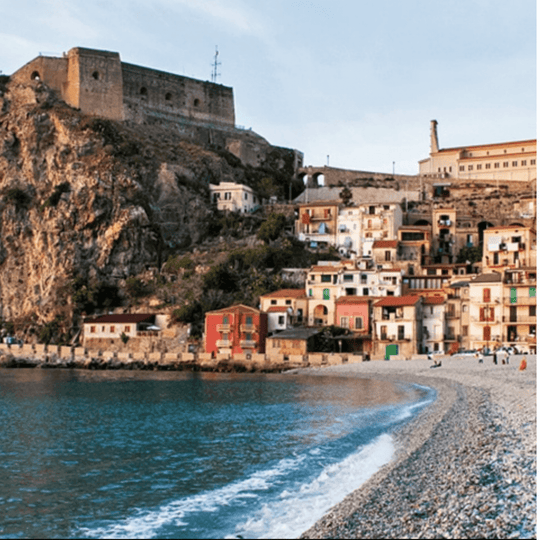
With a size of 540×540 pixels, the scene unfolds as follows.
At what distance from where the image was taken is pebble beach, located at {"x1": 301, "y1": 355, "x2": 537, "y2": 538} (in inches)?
470

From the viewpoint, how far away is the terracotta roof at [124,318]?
6134 centimetres

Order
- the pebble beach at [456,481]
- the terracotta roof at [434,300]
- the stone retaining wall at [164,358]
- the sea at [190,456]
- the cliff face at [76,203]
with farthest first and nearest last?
the cliff face at [76,203], the terracotta roof at [434,300], the stone retaining wall at [164,358], the sea at [190,456], the pebble beach at [456,481]

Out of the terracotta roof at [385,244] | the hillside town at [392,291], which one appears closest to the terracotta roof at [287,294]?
the hillside town at [392,291]

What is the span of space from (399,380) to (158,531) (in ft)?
99.9

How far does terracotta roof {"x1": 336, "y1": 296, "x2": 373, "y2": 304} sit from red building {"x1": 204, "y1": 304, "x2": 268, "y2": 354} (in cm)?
635

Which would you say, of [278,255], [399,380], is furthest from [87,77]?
[399,380]

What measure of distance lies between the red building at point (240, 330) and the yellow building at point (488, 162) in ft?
134

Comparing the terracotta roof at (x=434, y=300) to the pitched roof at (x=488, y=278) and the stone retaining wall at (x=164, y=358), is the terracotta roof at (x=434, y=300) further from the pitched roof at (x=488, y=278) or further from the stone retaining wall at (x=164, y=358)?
the stone retaining wall at (x=164, y=358)

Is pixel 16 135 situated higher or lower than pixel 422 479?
higher

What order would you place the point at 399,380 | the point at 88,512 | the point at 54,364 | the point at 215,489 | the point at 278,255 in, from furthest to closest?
the point at 278,255 → the point at 54,364 → the point at 399,380 → the point at 215,489 → the point at 88,512

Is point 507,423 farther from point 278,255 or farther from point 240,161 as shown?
point 240,161

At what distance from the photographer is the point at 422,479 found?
50.9 ft

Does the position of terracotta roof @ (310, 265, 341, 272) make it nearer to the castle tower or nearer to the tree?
the tree

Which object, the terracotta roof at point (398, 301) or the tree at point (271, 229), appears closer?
the terracotta roof at point (398, 301)
